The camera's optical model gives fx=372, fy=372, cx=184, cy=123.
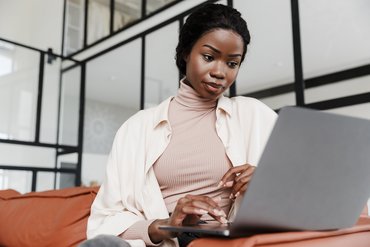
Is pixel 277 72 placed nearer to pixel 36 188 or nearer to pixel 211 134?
pixel 211 134

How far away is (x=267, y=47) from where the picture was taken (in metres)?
2.41

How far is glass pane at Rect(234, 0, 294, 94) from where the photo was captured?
7.51 feet

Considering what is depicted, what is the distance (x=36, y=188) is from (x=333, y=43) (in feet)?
9.16

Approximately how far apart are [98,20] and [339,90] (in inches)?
115

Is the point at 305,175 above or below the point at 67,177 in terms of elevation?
above

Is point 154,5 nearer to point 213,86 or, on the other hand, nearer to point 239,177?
point 213,86

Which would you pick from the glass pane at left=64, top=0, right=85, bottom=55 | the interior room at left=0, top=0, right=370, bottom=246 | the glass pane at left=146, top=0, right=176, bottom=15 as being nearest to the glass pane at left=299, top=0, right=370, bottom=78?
the interior room at left=0, top=0, right=370, bottom=246

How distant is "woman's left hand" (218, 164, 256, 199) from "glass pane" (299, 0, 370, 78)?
1.56 metres

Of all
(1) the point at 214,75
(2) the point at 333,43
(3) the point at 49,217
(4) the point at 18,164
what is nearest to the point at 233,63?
(1) the point at 214,75

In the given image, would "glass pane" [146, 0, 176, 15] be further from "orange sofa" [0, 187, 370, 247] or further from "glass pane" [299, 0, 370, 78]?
"orange sofa" [0, 187, 370, 247]

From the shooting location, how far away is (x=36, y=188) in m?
3.45

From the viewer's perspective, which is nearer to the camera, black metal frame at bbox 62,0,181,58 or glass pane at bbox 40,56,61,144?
black metal frame at bbox 62,0,181,58

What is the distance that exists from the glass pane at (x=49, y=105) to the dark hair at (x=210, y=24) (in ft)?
10.2

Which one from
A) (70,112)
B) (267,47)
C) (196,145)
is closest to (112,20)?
(70,112)
